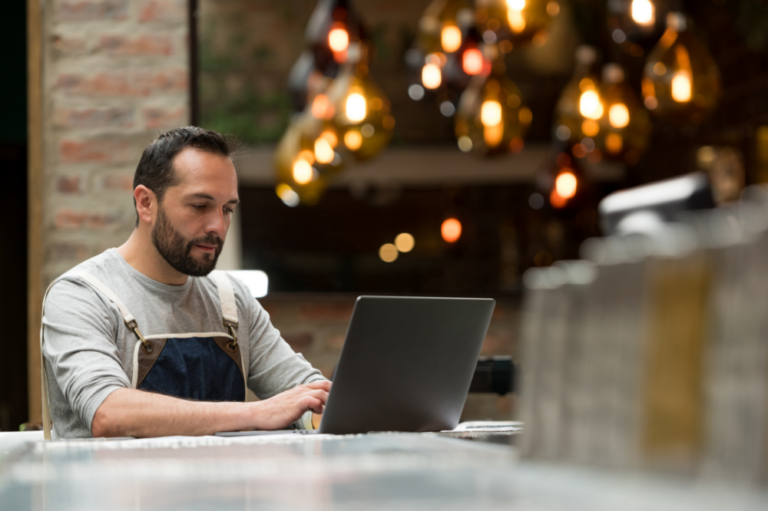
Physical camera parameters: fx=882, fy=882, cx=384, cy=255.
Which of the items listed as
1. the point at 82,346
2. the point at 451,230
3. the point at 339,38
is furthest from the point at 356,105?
the point at 82,346

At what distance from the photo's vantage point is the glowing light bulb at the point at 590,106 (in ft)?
9.89

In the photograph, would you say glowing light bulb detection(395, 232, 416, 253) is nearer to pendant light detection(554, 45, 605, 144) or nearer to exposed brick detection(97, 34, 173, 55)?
pendant light detection(554, 45, 605, 144)

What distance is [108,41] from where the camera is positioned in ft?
9.53

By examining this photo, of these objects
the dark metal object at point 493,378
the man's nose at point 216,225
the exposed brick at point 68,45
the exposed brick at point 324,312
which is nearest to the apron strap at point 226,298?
the man's nose at point 216,225

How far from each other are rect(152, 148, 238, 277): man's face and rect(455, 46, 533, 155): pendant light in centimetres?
119

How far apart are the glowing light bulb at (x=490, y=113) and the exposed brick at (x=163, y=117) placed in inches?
39.1

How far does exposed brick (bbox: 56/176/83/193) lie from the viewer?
2869 mm

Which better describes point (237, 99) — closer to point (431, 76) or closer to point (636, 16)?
point (431, 76)

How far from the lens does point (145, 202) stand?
1.96 meters

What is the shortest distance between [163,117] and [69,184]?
375 millimetres

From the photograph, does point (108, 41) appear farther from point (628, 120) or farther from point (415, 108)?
point (628, 120)

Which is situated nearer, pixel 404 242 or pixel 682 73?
pixel 682 73

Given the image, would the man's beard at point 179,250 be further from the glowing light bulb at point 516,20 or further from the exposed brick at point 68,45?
the exposed brick at point 68,45

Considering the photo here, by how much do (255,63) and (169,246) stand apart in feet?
5.98
